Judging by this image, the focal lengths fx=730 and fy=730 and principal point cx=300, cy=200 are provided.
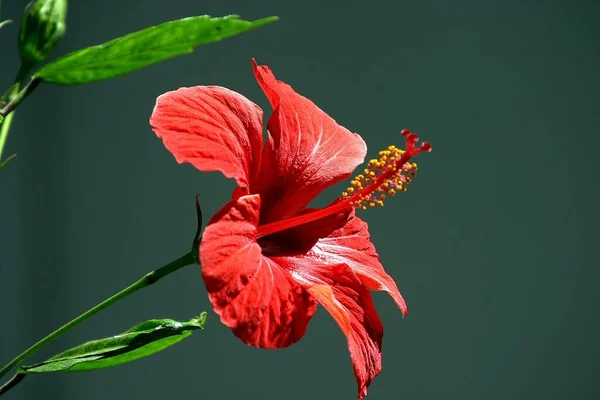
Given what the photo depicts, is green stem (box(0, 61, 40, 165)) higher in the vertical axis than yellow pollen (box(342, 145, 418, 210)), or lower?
higher

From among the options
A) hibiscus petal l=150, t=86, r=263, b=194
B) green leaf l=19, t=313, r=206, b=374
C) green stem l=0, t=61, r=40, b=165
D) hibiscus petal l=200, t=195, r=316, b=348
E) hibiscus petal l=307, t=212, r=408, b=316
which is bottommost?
hibiscus petal l=307, t=212, r=408, b=316

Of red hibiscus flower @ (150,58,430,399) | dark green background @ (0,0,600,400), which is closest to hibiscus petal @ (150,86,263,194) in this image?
red hibiscus flower @ (150,58,430,399)

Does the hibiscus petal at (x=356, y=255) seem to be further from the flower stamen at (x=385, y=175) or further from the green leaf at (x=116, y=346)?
the green leaf at (x=116, y=346)

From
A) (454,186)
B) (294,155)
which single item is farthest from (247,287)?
(454,186)

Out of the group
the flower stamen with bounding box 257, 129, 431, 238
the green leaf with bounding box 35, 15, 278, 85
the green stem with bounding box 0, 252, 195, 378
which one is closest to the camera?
the green leaf with bounding box 35, 15, 278, 85

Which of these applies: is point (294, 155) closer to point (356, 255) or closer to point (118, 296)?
point (356, 255)

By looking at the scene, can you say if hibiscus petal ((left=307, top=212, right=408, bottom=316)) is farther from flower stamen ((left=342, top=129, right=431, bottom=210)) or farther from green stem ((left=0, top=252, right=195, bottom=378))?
green stem ((left=0, top=252, right=195, bottom=378))
